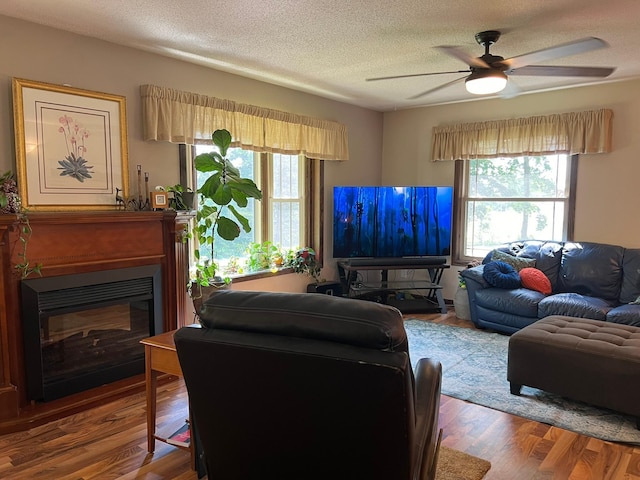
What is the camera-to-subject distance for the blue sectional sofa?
409cm

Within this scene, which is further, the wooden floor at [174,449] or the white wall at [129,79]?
the white wall at [129,79]

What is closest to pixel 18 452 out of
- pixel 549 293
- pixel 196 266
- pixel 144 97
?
pixel 196 266

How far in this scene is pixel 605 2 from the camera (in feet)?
8.66

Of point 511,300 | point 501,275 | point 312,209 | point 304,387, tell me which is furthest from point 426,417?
point 312,209

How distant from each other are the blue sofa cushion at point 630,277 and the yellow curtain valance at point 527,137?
3.39 feet

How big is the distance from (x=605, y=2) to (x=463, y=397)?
98.8 inches

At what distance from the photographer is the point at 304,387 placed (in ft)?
4.27

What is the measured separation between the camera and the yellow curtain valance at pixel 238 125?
361 cm

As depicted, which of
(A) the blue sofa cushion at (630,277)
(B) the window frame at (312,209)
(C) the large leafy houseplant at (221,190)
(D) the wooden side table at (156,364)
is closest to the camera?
(D) the wooden side table at (156,364)

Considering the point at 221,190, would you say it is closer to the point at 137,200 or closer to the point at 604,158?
the point at 137,200

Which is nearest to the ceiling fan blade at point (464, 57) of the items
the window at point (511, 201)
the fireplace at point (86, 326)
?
the window at point (511, 201)

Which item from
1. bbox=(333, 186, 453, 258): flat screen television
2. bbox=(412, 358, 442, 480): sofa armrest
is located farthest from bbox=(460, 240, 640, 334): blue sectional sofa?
bbox=(412, 358, 442, 480): sofa armrest

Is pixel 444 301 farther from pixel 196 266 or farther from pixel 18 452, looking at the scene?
pixel 18 452

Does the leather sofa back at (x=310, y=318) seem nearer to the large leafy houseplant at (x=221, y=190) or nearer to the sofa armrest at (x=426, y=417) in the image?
the sofa armrest at (x=426, y=417)
